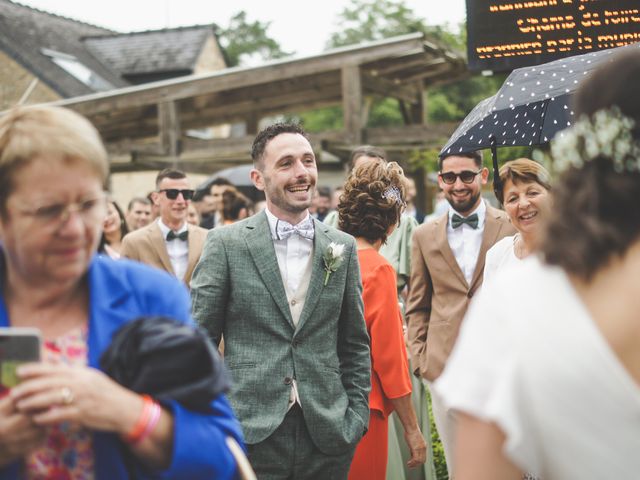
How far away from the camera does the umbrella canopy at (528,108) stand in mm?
4766

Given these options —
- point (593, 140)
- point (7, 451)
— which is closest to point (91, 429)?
point (7, 451)

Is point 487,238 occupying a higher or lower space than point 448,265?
higher

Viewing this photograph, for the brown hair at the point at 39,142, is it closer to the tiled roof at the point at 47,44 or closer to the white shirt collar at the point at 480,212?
the white shirt collar at the point at 480,212

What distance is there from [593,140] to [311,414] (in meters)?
2.68

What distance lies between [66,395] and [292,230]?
8.51ft

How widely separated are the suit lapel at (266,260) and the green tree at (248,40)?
59989 mm

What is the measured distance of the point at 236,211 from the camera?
9.38 m

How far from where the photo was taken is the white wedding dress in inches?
63.7

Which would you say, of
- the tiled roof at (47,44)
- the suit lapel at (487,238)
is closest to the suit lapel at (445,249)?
the suit lapel at (487,238)

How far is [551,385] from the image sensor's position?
163 cm

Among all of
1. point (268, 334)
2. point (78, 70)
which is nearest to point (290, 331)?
point (268, 334)

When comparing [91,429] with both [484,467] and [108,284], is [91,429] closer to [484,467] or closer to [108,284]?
[108,284]

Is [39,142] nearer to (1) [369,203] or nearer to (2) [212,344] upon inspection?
(2) [212,344]

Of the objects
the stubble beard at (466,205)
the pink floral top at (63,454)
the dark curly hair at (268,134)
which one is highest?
the dark curly hair at (268,134)
